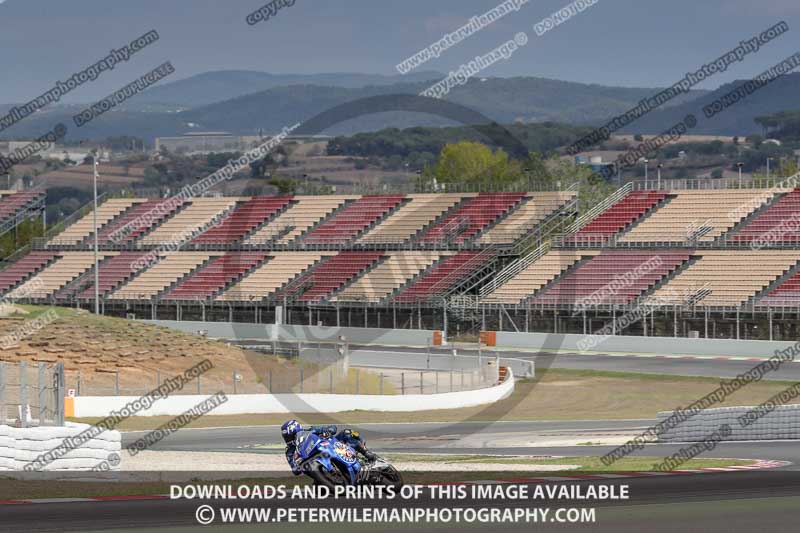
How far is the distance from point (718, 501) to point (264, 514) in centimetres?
720

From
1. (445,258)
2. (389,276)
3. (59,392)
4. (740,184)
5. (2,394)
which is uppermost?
(740,184)

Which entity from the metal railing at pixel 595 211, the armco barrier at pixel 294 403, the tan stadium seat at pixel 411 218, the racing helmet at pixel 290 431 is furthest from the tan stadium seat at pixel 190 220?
the racing helmet at pixel 290 431

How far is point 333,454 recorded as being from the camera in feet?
70.0

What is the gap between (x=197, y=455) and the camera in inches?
1248

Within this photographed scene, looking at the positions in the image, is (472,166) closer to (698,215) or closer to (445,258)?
(445,258)

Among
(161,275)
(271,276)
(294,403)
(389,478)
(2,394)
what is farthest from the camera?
(161,275)

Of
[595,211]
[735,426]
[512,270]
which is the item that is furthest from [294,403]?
[595,211]

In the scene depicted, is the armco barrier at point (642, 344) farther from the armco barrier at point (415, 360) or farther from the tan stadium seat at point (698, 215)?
the tan stadium seat at point (698, 215)

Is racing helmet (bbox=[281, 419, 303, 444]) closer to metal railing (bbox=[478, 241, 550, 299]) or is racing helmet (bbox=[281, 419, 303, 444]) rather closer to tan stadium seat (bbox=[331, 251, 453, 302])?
metal railing (bbox=[478, 241, 550, 299])

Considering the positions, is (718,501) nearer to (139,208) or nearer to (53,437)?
(53,437)

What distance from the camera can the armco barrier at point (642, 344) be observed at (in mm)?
61719

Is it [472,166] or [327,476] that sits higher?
[472,166]

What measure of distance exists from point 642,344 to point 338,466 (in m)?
45.1

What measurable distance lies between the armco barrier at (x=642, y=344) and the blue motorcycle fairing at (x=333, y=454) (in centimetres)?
4310
